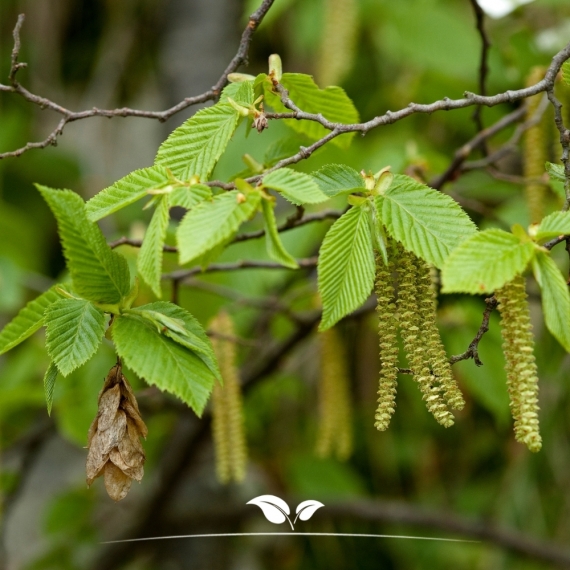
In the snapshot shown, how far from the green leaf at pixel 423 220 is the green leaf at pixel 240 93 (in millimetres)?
123

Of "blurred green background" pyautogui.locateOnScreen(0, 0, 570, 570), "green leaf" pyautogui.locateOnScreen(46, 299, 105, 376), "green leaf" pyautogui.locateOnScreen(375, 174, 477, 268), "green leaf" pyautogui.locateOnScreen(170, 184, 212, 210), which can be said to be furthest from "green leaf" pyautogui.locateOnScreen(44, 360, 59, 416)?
"blurred green background" pyautogui.locateOnScreen(0, 0, 570, 570)

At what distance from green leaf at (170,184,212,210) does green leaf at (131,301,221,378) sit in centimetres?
7

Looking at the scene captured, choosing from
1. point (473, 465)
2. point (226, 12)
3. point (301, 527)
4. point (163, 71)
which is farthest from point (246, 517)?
point (226, 12)

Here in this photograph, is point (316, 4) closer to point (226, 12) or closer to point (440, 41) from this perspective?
point (226, 12)

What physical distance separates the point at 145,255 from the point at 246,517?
1.04m

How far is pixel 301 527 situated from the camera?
4.74ft

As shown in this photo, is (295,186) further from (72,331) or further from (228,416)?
(228,416)

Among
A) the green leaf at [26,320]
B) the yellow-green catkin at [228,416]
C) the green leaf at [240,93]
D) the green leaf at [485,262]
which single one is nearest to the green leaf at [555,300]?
the green leaf at [485,262]

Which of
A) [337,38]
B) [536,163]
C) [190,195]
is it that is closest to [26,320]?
[190,195]

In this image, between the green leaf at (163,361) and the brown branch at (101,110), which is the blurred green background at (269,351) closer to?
the brown branch at (101,110)

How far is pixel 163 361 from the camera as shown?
1.53ft

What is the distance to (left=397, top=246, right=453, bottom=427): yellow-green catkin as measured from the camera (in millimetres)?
456

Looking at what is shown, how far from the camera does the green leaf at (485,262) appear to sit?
40cm

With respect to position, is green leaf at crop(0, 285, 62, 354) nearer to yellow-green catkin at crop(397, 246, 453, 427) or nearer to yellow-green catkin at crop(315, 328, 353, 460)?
yellow-green catkin at crop(397, 246, 453, 427)
